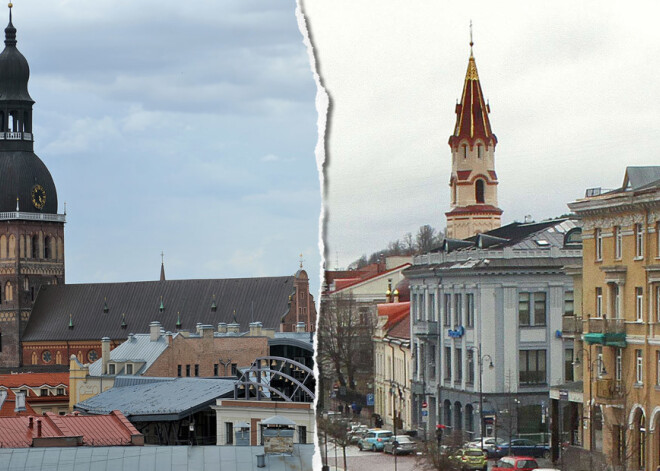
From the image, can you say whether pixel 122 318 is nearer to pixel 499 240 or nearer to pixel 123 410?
pixel 123 410

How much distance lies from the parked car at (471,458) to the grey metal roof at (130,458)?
156 inches

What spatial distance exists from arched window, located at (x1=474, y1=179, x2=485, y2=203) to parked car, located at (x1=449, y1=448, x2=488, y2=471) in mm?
45979

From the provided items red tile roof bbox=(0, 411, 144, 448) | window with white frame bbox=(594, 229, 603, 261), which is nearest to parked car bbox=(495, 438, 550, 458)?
window with white frame bbox=(594, 229, 603, 261)

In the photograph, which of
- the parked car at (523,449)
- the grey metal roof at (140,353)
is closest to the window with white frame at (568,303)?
the parked car at (523,449)

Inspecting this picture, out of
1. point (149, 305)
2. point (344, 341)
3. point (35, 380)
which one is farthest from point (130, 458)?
point (149, 305)

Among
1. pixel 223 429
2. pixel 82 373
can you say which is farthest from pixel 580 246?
pixel 82 373

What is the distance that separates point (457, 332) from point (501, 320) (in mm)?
1856

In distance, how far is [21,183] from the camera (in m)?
98.5

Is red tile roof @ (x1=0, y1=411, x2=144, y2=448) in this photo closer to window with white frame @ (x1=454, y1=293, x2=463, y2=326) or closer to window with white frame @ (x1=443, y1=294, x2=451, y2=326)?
window with white frame @ (x1=443, y1=294, x2=451, y2=326)

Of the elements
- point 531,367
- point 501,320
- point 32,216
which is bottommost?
point 531,367

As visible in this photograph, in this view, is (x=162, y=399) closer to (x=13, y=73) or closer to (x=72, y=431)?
(x=72, y=431)

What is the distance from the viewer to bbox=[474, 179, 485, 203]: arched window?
71.5 metres

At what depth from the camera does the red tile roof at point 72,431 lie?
113 ft

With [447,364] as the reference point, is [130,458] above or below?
below
